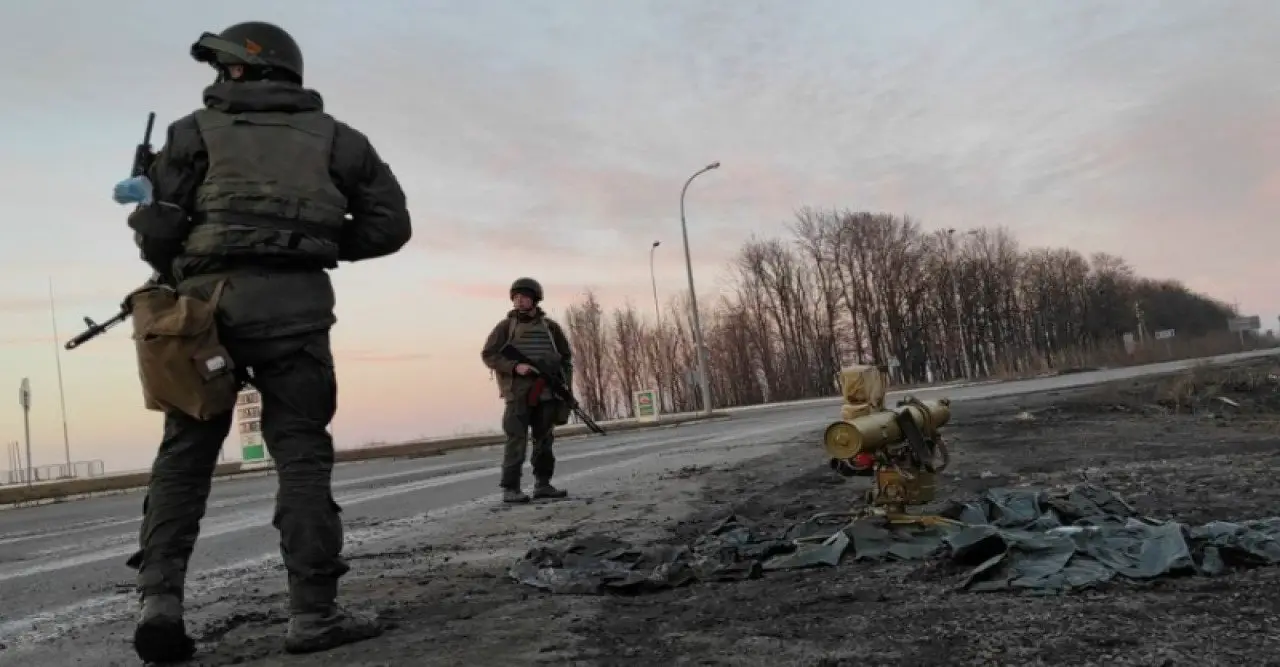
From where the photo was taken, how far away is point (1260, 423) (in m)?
9.73

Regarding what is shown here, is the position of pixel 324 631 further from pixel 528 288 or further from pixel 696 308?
pixel 696 308

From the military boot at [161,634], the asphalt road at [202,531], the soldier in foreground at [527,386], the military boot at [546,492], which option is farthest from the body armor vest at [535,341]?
the military boot at [161,634]

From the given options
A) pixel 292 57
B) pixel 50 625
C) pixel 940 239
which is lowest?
pixel 50 625

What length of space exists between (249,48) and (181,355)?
3.59 ft

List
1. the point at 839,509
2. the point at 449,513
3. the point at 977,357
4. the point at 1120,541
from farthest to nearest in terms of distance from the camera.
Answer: the point at 977,357, the point at 449,513, the point at 839,509, the point at 1120,541

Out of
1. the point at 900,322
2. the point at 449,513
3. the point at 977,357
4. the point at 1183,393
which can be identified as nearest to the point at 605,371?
the point at 900,322

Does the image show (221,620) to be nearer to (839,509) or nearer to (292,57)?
(292,57)

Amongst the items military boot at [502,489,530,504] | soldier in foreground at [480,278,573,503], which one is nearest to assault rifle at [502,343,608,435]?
soldier in foreground at [480,278,573,503]

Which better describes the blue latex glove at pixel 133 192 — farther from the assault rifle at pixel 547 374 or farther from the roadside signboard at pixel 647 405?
the roadside signboard at pixel 647 405

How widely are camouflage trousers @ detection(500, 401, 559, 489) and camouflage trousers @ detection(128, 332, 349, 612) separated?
4.33m

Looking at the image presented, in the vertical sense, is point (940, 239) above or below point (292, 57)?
above

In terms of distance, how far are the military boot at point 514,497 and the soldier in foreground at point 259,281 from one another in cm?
420

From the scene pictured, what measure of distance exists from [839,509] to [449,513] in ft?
10.4

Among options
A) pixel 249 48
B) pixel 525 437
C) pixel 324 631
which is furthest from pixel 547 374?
pixel 324 631
